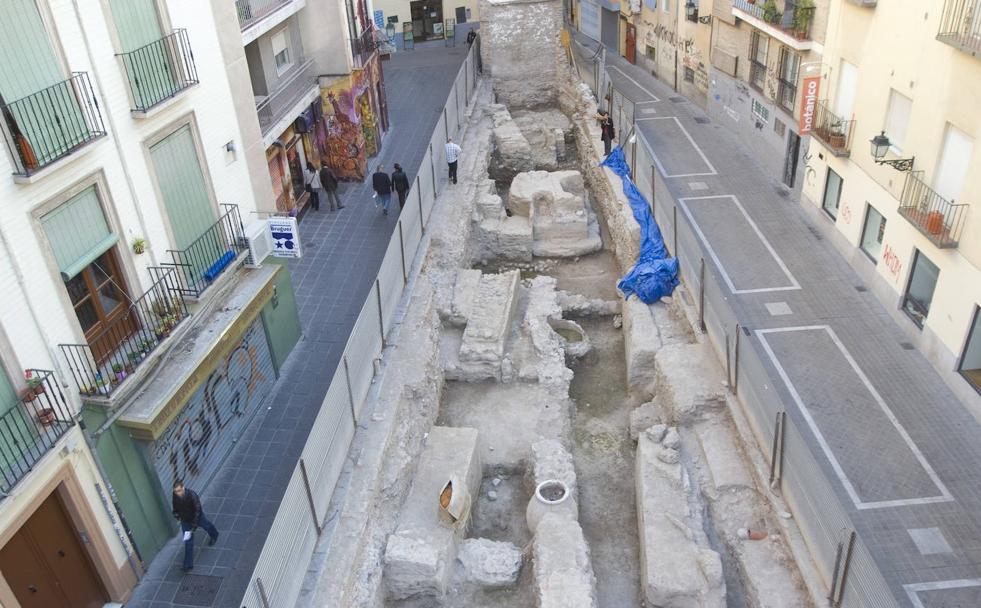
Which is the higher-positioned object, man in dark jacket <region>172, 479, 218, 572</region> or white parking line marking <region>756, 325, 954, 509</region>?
man in dark jacket <region>172, 479, 218, 572</region>

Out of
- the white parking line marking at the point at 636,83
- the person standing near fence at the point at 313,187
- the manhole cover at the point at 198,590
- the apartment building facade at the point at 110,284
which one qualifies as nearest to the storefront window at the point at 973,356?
the apartment building facade at the point at 110,284

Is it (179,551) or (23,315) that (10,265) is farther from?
(179,551)

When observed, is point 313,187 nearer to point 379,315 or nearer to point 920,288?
point 379,315

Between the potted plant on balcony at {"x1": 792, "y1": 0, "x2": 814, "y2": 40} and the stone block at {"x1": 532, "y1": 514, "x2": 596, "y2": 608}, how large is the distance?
15405 mm

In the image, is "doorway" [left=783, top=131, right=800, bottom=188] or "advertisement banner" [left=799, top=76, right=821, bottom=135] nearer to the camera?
"advertisement banner" [left=799, top=76, right=821, bottom=135]

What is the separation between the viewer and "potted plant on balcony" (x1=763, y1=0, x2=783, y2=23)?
22.1 m

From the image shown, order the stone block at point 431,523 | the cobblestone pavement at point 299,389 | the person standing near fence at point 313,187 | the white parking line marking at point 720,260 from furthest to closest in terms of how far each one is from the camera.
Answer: the person standing near fence at point 313,187 → the white parking line marking at point 720,260 → the cobblestone pavement at point 299,389 → the stone block at point 431,523

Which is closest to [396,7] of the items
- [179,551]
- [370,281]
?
[370,281]

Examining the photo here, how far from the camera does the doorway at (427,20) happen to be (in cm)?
4075

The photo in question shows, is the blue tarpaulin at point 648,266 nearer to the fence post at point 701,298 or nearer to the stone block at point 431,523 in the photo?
the fence post at point 701,298

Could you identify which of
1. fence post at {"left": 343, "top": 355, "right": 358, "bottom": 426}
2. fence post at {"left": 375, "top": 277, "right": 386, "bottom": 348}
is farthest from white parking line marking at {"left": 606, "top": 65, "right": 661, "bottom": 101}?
fence post at {"left": 343, "top": 355, "right": 358, "bottom": 426}

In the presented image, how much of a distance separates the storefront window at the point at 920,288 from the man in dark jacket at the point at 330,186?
15.1 m

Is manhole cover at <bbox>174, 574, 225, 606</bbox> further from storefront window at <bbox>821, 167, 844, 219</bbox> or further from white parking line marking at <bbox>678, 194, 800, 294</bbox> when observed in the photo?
storefront window at <bbox>821, 167, 844, 219</bbox>

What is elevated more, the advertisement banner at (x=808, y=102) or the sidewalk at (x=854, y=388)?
the advertisement banner at (x=808, y=102)
